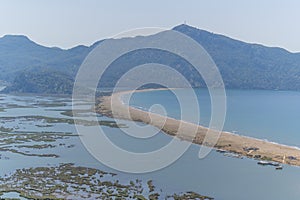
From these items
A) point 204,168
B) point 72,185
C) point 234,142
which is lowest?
point 72,185

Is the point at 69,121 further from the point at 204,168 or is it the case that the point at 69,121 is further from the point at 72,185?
the point at 72,185

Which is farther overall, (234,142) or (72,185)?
(234,142)

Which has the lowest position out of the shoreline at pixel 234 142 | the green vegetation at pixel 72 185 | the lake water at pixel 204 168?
the green vegetation at pixel 72 185

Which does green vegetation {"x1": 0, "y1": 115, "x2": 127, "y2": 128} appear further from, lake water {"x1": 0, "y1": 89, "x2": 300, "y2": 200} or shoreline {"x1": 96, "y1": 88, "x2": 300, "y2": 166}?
shoreline {"x1": 96, "y1": 88, "x2": 300, "y2": 166}

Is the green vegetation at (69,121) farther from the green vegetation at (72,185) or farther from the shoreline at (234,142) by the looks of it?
the green vegetation at (72,185)

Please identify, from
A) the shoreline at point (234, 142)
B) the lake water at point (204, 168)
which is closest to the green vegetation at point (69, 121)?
the lake water at point (204, 168)

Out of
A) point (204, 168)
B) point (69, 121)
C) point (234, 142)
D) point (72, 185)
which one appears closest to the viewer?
point (72, 185)

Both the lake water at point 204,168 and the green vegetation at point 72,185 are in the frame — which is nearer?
the green vegetation at point 72,185

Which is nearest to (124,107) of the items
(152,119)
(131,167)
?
(152,119)

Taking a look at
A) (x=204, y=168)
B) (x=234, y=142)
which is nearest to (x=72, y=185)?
(x=204, y=168)

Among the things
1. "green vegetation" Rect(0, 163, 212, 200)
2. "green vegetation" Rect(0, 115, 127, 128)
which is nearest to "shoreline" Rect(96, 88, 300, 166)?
"green vegetation" Rect(0, 115, 127, 128)

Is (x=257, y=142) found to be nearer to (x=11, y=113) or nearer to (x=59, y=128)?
(x=59, y=128)
